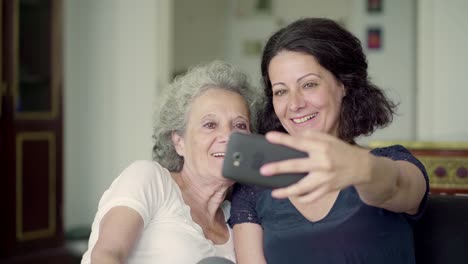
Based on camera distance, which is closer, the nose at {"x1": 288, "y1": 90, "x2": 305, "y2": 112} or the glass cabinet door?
the nose at {"x1": 288, "y1": 90, "x2": 305, "y2": 112}

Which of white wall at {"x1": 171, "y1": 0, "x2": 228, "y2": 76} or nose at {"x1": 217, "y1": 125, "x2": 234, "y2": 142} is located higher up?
white wall at {"x1": 171, "y1": 0, "x2": 228, "y2": 76}

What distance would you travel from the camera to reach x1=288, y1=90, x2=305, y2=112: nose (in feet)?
4.67

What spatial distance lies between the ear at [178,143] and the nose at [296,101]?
400mm

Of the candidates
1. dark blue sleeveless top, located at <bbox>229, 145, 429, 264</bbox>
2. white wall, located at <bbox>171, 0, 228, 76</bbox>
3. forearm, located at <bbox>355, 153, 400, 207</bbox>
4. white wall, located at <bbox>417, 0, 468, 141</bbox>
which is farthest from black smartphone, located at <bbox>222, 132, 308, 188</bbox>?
white wall, located at <bbox>171, 0, 228, 76</bbox>

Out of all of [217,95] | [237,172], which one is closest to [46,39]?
[217,95]

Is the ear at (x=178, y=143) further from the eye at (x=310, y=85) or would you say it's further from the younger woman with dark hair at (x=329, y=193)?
the eye at (x=310, y=85)

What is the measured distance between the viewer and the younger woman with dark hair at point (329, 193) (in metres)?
1.30

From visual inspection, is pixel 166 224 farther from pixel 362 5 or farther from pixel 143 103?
pixel 362 5

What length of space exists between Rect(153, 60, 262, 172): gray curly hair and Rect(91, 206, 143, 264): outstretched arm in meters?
0.36

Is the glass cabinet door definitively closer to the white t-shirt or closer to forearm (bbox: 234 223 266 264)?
the white t-shirt

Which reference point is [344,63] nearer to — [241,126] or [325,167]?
[241,126]

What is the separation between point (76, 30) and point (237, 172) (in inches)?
154

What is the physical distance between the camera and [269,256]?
57.4 inches

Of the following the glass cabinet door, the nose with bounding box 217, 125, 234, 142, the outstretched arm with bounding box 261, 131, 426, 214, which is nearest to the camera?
the outstretched arm with bounding box 261, 131, 426, 214
